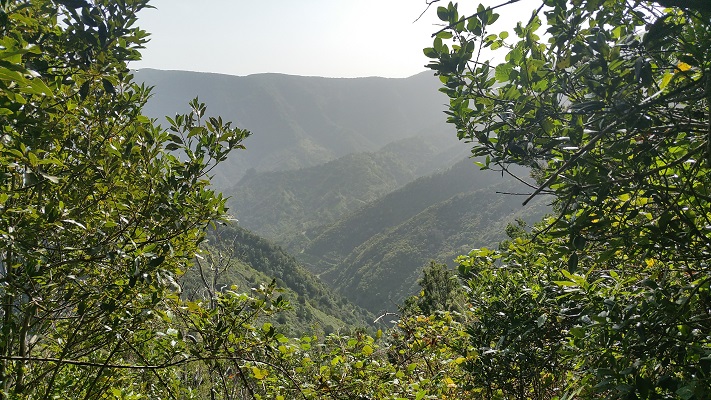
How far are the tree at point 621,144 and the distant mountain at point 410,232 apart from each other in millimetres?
100004

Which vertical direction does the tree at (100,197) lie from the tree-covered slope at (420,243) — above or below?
above

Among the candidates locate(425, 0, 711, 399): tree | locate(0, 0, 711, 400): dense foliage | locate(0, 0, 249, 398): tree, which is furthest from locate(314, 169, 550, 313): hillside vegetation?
locate(425, 0, 711, 399): tree

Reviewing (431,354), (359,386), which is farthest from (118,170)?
(431,354)

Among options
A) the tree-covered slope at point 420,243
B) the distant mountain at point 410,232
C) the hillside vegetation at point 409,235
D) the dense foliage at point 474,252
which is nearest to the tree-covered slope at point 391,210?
the distant mountain at point 410,232

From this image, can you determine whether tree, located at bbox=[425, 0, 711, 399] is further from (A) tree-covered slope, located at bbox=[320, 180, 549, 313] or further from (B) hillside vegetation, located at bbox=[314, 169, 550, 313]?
(A) tree-covered slope, located at bbox=[320, 180, 549, 313]

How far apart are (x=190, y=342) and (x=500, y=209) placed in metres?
141

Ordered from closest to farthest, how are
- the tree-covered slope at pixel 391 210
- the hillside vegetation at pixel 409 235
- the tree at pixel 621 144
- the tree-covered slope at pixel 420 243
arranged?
the tree at pixel 621 144
the tree-covered slope at pixel 420 243
the hillside vegetation at pixel 409 235
the tree-covered slope at pixel 391 210

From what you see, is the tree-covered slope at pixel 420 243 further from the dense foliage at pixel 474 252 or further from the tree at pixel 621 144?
the tree at pixel 621 144

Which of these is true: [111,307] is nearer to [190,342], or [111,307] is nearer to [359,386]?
[190,342]

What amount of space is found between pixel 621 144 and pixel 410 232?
13999 cm

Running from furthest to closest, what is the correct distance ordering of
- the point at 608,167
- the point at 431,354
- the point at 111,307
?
the point at 431,354, the point at 111,307, the point at 608,167

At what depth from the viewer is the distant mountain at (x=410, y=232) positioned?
118m

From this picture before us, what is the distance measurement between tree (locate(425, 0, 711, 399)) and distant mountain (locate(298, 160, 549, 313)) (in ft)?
328

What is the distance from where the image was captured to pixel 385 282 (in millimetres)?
119062
